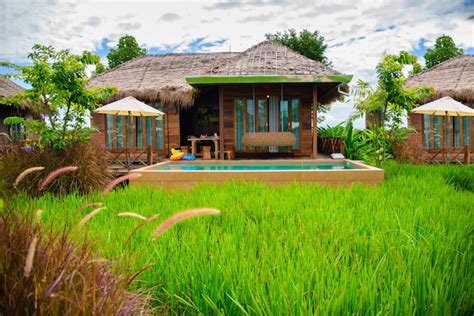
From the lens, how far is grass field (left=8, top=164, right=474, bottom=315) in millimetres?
1673

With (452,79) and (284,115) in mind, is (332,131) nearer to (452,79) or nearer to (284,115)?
(284,115)

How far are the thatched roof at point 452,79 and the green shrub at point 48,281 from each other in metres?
15.8

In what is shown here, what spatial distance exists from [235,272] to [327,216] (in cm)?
157

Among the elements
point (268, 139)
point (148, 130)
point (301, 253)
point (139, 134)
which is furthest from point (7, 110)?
point (301, 253)

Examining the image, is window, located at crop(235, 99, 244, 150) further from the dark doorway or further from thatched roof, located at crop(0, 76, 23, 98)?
thatched roof, located at crop(0, 76, 23, 98)

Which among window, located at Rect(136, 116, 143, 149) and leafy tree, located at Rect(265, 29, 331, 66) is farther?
leafy tree, located at Rect(265, 29, 331, 66)

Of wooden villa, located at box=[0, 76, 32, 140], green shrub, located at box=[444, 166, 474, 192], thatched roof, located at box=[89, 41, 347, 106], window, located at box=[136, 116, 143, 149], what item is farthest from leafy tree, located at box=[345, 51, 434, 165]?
wooden villa, located at box=[0, 76, 32, 140]

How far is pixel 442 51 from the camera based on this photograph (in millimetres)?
23406

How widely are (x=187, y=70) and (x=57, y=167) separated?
34.0 ft

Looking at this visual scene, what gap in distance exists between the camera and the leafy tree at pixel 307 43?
74.5ft

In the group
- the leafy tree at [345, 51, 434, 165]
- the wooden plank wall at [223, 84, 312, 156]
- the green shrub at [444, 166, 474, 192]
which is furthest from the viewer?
the wooden plank wall at [223, 84, 312, 156]

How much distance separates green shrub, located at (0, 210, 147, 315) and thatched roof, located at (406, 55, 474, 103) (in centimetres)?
1579

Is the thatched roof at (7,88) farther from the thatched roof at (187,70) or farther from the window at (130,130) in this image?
the window at (130,130)

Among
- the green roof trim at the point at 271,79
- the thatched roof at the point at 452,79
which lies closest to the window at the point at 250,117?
the green roof trim at the point at 271,79
